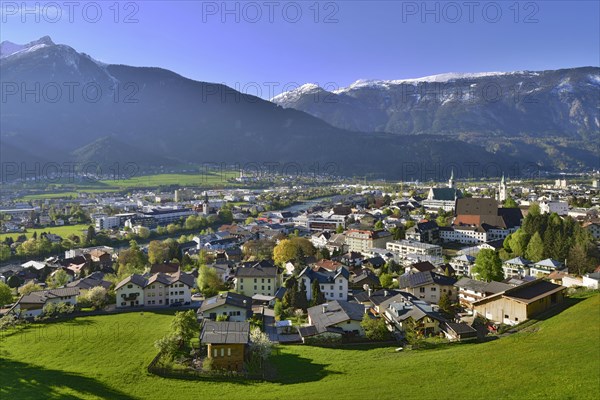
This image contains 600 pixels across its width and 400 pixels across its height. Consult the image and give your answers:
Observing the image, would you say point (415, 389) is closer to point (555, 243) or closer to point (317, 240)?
point (555, 243)

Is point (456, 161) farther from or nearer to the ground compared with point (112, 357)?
farther from the ground

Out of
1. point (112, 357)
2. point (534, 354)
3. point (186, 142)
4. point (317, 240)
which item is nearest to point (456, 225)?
point (317, 240)

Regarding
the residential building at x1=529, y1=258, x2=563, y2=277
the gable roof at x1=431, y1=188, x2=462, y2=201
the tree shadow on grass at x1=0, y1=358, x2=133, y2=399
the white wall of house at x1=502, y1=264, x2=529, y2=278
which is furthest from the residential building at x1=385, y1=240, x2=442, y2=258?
the gable roof at x1=431, y1=188, x2=462, y2=201

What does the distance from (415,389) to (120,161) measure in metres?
148

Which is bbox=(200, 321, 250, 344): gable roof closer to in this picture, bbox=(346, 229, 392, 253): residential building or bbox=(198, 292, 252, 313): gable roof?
bbox=(198, 292, 252, 313): gable roof

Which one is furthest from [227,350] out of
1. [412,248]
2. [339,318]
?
[412,248]

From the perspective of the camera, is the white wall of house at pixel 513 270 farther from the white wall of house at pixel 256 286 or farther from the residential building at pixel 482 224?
the white wall of house at pixel 256 286

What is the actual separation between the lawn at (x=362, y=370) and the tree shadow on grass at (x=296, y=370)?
4 centimetres

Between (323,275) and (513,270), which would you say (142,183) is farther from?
(513,270)

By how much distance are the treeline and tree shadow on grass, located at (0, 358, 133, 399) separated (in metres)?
26.7

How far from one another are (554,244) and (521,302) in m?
14.7

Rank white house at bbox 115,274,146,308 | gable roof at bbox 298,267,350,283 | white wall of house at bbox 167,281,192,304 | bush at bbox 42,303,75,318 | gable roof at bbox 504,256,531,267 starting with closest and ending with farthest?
1. bush at bbox 42,303,75,318
2. white house at bbox 115,274,146,308
3. white wall of house at bbox 167,281,192,304
4. gable roof at bbox 298,267,350,283
5. gable roof at bbox 504,256,531,267

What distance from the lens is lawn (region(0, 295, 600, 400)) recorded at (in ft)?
41.1

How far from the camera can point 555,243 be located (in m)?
30.7
